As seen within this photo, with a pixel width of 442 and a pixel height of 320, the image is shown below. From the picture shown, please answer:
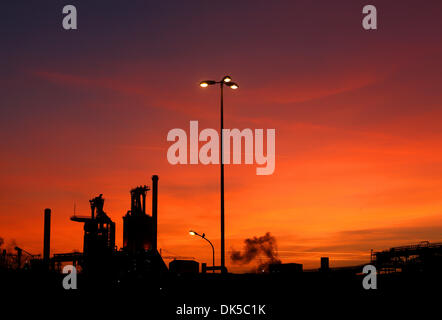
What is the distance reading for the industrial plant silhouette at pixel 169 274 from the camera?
55.4 meters

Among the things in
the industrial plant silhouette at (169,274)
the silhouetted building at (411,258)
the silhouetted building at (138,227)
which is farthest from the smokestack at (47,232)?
the silhouetted building at (411,258)

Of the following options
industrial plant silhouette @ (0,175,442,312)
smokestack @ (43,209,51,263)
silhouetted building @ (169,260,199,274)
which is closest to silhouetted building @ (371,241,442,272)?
industrial plant silhouette @ (0,175,442,312)

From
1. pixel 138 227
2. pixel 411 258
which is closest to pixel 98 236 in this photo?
pixel 138 227

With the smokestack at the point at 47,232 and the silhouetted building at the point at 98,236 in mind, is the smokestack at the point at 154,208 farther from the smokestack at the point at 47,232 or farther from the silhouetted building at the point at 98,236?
the smokestack at the point at 47,232

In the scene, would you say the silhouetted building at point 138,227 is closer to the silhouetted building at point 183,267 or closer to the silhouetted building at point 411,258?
the silhouetted building at point 183,267

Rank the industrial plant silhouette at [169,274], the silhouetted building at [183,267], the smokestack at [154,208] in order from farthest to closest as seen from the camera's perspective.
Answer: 1. the smokestack at [154,208]
2. the silhouetted building at [183,267]
3. the industrial plant silhouette at [169,274]

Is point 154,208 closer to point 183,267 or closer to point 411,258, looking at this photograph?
point 183,267

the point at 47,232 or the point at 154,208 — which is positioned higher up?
the point at 154,208

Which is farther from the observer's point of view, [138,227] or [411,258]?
[138,227]

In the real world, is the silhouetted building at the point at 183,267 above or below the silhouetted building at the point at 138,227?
below

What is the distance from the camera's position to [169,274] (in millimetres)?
91500

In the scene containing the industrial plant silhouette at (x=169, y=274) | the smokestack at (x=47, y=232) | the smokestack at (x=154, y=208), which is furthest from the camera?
the smokestack at (x=47, y=232)

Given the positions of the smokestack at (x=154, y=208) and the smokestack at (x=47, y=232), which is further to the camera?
the smokestack at (x=47, y=232)
